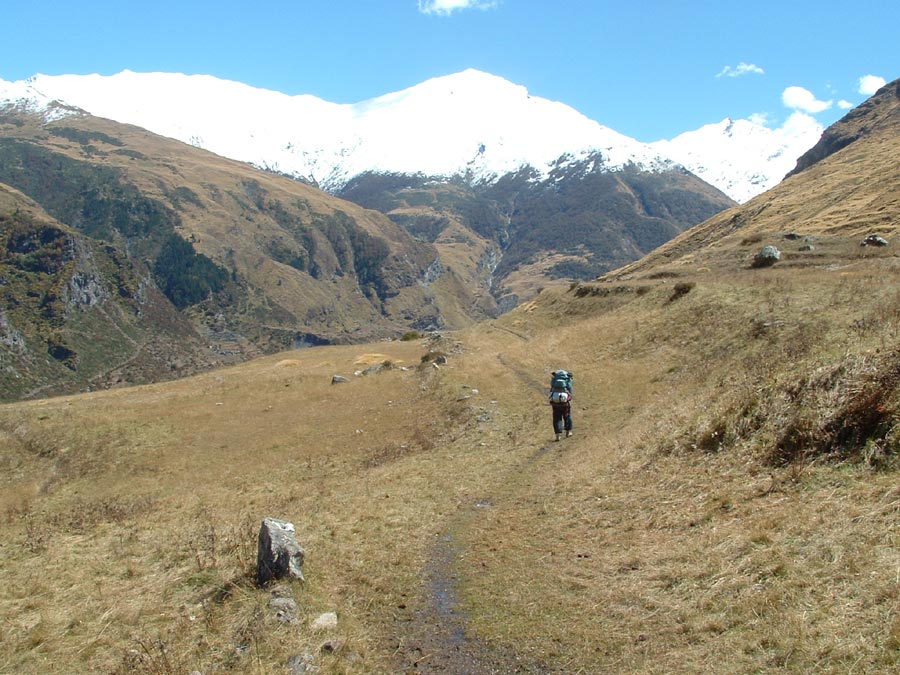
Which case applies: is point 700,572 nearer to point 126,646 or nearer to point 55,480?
point 126,646

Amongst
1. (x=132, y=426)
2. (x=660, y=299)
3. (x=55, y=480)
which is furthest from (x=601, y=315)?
(x=55, y=480)

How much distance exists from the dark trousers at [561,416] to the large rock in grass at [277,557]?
1485 cm

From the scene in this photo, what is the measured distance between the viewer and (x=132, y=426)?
130ft

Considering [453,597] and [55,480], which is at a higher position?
[453,597]

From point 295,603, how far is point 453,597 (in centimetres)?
305

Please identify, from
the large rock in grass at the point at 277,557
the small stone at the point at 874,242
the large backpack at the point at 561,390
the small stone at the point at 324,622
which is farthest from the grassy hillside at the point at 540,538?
the small stone at the point at 874,242

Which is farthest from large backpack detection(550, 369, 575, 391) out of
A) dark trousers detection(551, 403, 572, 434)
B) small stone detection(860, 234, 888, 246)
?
small stone detection(860, 234, 888, 246)

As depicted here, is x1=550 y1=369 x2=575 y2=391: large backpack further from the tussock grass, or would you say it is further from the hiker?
the tussock grass

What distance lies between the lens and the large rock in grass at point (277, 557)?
38.2 ft

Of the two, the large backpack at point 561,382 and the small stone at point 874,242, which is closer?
the large backpack at point 561,382

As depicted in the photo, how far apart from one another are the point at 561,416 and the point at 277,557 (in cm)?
1587

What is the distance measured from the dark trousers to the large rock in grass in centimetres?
1485

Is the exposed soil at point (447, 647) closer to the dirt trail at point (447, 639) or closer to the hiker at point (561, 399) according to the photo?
the dirt trail at point (447, 639)

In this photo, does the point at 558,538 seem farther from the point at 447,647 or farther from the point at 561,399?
the point at 561,399
